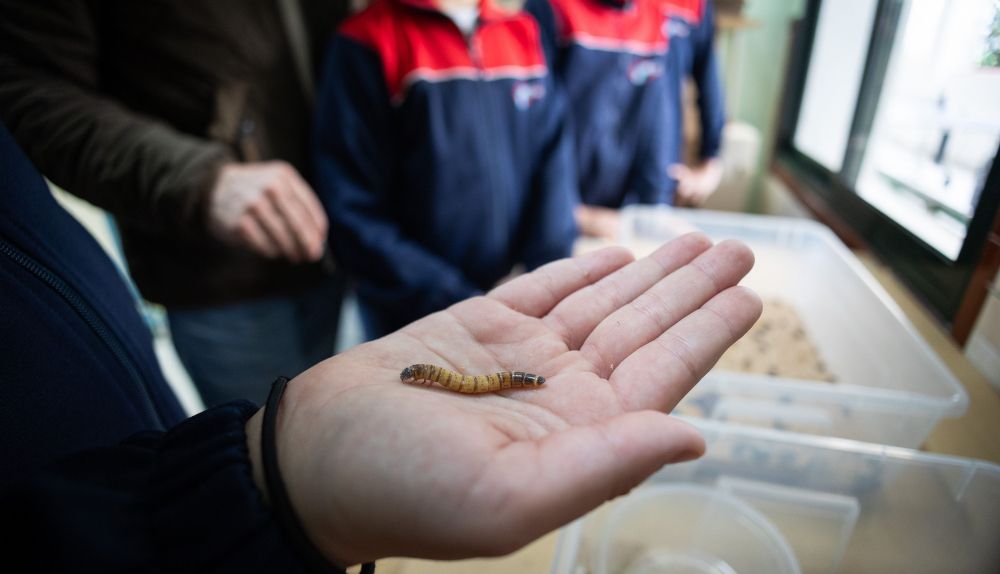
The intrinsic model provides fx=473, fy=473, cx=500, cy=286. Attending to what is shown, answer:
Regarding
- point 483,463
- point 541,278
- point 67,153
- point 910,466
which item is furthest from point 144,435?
point 910,466

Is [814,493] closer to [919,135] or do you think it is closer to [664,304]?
[664,304]

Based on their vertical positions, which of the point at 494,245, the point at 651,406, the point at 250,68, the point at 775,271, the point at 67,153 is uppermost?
the point at 250,68

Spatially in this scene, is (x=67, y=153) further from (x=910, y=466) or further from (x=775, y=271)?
(x=775, y=271)

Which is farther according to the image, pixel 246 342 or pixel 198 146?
pixel 246 342

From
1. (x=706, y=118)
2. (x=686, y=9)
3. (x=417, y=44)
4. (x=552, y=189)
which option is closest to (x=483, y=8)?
(x=417, y=44)

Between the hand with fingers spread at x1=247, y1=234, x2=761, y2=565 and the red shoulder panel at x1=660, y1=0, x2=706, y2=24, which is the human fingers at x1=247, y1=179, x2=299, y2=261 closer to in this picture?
the hand with fingers spread at x1=247, y1=234, x2=761, y2=565

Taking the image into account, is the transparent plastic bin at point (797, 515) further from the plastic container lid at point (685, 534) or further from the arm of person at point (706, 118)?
the arm of person at point (706, 118)
